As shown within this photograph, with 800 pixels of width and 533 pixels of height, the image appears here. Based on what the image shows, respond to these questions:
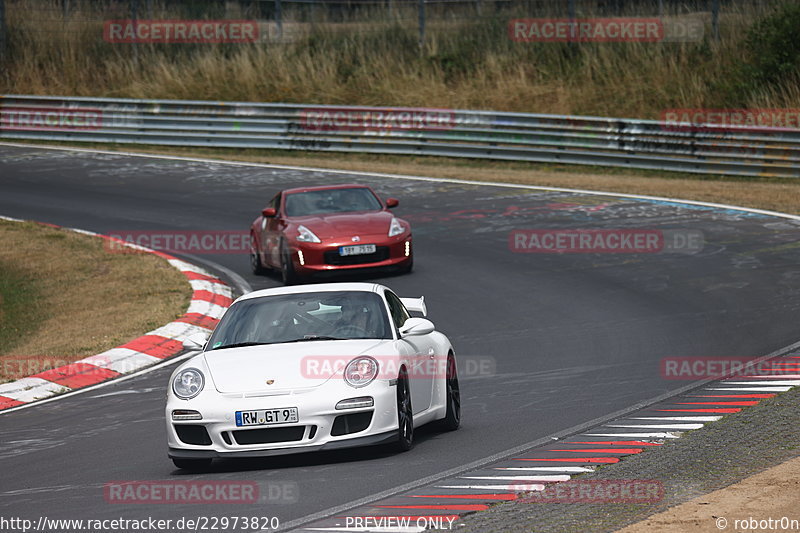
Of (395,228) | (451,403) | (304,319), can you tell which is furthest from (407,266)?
(304,319)

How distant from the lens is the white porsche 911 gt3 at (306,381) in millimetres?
8242

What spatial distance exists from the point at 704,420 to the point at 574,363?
3035 mm

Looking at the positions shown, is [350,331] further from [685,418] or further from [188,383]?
[685,418]

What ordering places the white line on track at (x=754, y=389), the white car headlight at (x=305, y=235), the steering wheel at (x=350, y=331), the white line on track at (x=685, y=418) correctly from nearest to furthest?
1. the steering wheel at (x=350, y=331)
2. the white line on track at (x=685, y=418)
3. the white line on track at (x=754, y=389)
4. the white car headlight at (x=305, y=235)

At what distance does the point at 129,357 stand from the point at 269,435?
6117 millimetres

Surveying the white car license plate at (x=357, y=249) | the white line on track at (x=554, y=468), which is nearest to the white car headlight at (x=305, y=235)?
the white car license plate at (x=357, y=249)

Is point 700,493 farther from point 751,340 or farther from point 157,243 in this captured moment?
point 157,243

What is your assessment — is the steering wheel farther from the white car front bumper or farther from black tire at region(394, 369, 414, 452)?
the white car front bumper

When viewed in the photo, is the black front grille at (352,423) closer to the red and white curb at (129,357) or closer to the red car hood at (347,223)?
the red and white curb at (129,357)

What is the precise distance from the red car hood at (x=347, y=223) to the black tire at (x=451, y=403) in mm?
8269

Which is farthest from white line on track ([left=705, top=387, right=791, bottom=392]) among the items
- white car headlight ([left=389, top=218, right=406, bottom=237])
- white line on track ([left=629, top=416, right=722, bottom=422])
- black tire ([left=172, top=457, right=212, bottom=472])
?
white car headlight ([left=389, top=218, right=406, bottom=237])

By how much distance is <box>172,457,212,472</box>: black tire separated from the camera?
8530 millimetres

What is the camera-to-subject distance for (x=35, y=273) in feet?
63.8

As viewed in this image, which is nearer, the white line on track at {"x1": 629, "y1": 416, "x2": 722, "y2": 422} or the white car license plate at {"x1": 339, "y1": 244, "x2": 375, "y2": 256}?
the white line on track at {"x1": 629, "y1": 416, "x2": 722, "y2": 422}
